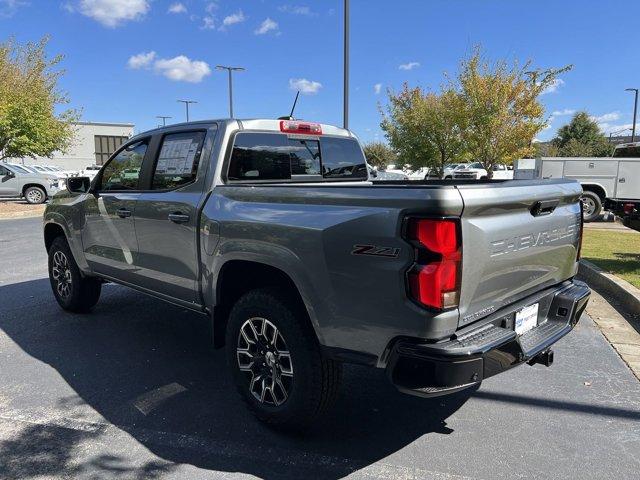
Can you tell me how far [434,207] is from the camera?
2330mm

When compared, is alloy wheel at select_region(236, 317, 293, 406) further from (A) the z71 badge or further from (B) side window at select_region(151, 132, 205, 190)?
(B) side window at select_region(151, 132, 205, 190)

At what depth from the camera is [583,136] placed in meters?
49.9

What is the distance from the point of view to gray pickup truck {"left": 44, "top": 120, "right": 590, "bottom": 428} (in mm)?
2422

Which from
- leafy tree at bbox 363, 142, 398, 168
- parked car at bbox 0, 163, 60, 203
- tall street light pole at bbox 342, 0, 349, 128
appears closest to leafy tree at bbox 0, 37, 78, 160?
parked car at bbox 0, 163, 60, 203

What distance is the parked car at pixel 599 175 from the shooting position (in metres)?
13.9

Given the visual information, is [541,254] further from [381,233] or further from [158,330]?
[158,330]

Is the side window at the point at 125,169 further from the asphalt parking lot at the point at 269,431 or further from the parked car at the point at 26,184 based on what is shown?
the parked car at the point at 26,184

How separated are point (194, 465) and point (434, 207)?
6.37 ft

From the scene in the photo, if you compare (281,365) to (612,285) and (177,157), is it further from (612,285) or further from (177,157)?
(612,285)

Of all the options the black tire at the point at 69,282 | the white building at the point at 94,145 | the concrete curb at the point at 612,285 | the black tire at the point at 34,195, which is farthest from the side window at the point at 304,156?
the white building at the point at 94,145

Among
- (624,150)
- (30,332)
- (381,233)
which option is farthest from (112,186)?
(624,150)

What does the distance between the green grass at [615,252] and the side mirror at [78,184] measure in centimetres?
622

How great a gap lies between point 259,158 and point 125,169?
1419 mm

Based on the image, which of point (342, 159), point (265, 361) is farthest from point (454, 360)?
point (342, 159)
